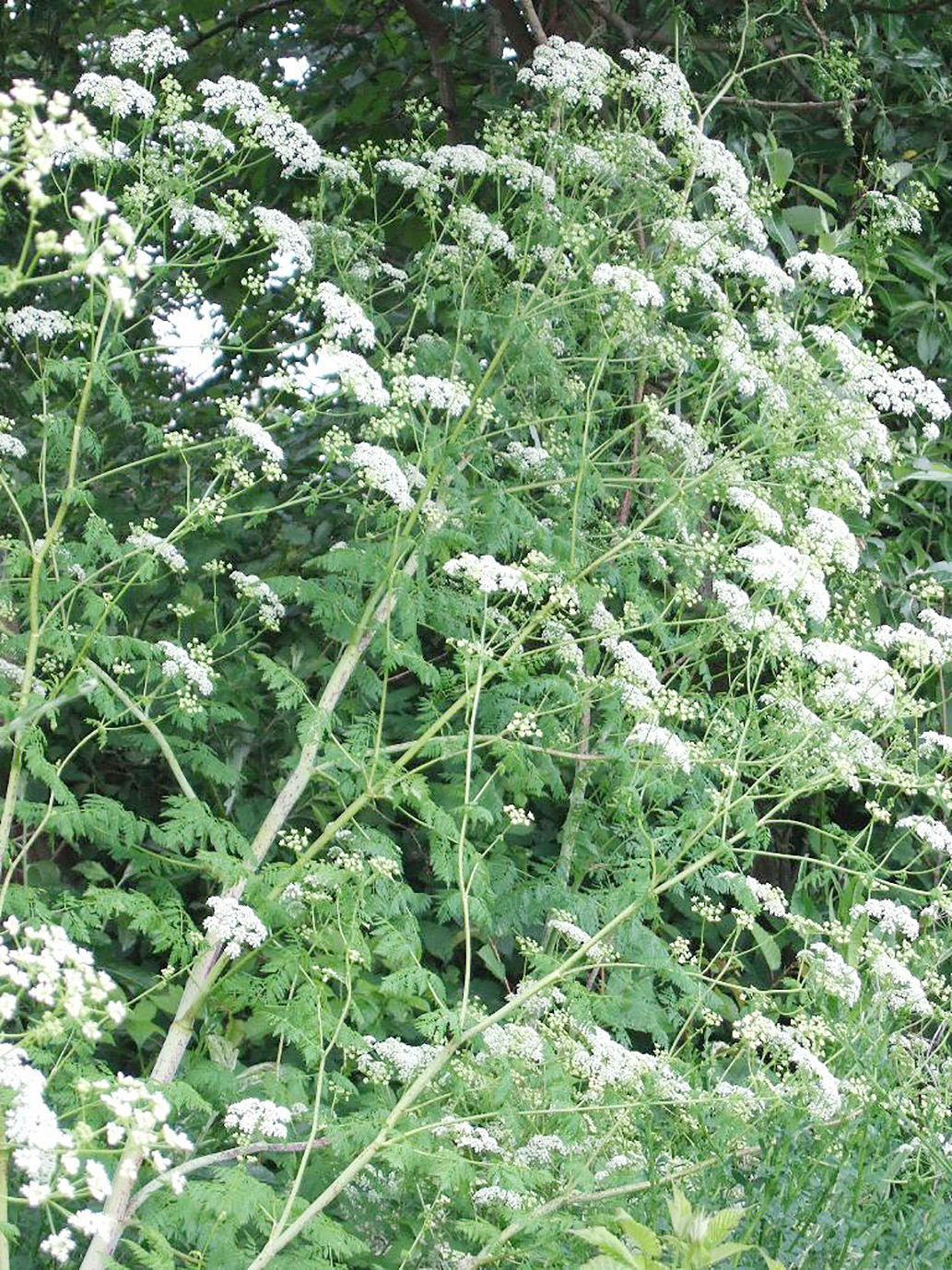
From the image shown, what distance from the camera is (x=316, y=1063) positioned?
3.21 m

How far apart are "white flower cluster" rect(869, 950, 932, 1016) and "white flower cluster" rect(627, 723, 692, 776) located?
61 cm

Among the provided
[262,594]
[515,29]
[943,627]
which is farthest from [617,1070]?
[515,29]

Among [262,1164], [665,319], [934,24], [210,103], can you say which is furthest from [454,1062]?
[934,24]

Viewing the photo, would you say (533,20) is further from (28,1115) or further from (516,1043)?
(28,1115)

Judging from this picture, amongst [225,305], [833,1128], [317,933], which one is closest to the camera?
[317,933]

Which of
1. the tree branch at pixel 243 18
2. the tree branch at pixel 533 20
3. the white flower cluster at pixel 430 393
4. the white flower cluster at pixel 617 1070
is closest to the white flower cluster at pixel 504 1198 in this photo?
the white flower cluster at pixel 617 1070

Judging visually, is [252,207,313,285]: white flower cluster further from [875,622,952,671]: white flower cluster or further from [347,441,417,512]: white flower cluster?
[875,622,952,671]: white flower cluster

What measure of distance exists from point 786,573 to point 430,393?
88 cm

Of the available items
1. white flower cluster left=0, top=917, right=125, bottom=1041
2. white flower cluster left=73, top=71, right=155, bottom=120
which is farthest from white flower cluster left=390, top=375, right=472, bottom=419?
white flower cluster left=0, top=917, right=125, bottom=1041

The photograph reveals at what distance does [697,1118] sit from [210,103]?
7.94ft

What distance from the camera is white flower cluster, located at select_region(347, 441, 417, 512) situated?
3.25 meters

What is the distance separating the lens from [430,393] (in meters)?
3.44

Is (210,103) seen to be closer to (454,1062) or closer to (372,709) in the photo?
(372,709)

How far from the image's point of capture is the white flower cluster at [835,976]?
11.2ft
